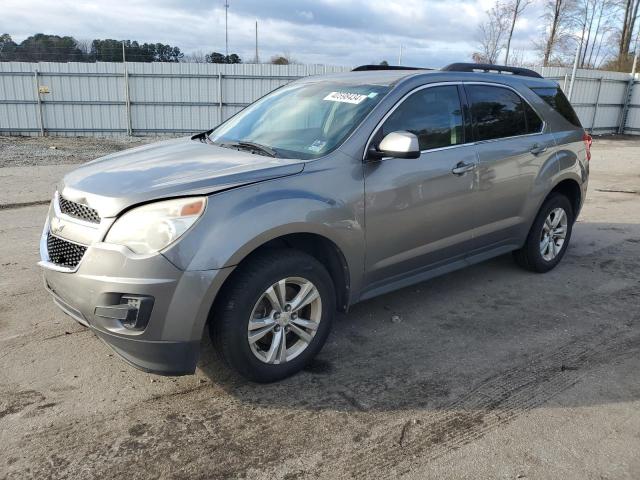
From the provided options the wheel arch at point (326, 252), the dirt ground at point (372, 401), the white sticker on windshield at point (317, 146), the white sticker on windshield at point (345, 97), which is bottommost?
the dirt ground at point (372, 401)

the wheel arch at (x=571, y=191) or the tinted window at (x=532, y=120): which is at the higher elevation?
the tinted window at (x=532, y=120)

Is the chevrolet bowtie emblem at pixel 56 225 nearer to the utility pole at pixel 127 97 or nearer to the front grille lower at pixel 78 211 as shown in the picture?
the front grille lower at pixel 78 211

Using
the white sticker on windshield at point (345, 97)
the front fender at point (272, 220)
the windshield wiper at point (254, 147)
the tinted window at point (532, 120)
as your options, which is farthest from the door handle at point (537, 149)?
the windshield wiper at point (254, 147)

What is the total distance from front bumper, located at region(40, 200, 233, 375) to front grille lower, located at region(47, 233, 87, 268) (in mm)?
80

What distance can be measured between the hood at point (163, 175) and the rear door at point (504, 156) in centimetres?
183

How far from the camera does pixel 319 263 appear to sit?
3354 millimetres

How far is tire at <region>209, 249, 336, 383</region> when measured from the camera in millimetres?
2986

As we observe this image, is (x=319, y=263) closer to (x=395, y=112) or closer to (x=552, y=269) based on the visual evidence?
(x=395, y=112)

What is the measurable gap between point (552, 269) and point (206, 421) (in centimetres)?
400

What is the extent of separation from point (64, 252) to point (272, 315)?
4.05 feet

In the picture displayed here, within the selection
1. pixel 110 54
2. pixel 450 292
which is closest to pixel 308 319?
pixel 450 292

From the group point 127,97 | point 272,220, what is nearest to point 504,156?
point 272,220

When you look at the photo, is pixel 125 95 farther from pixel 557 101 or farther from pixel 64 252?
pixel 64 252

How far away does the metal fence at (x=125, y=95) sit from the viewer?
18.4 m
